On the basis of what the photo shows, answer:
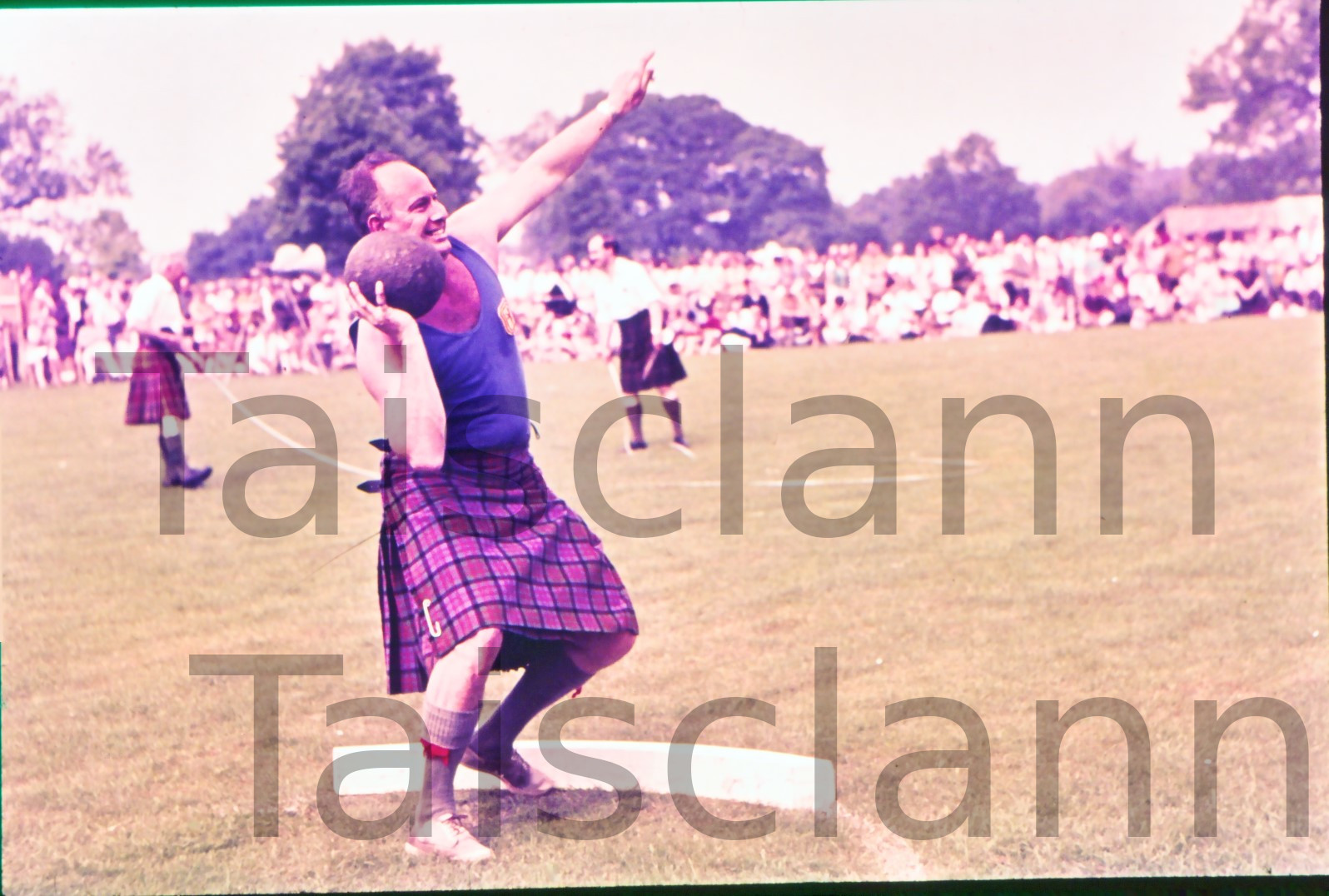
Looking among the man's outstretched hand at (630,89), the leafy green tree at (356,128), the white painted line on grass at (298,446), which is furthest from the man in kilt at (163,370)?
the man's outstretched hand at (630,89)

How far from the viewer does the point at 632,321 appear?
4559mm

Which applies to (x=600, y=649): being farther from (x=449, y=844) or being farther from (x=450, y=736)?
(x=449, y=844)

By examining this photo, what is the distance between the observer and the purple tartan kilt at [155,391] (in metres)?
6.46

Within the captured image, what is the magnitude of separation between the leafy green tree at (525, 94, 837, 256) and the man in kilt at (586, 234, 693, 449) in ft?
0.34

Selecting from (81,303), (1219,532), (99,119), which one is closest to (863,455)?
(1219,532)

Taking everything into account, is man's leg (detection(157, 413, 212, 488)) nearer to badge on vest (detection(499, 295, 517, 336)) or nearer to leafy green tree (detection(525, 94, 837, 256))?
leafy green tree (detection(525, 94, 837, 256))

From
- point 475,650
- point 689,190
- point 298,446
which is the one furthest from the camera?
point 298,446

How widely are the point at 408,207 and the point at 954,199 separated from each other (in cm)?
210

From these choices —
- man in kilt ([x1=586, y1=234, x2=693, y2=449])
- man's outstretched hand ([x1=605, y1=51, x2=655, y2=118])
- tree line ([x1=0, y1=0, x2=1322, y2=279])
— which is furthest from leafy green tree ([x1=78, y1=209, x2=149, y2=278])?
man's outstretched hand ([x1=605, y1=51, x2=655, y2=118])

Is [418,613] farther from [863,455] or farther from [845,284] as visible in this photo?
[863,455]

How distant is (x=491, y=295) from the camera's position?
310 centimetres

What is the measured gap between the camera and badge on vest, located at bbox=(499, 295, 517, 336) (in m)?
3.11

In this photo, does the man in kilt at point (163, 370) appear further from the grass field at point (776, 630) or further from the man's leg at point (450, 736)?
the man's leg at point (450, 736)

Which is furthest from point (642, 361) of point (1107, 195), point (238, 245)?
point (1107, 195)
